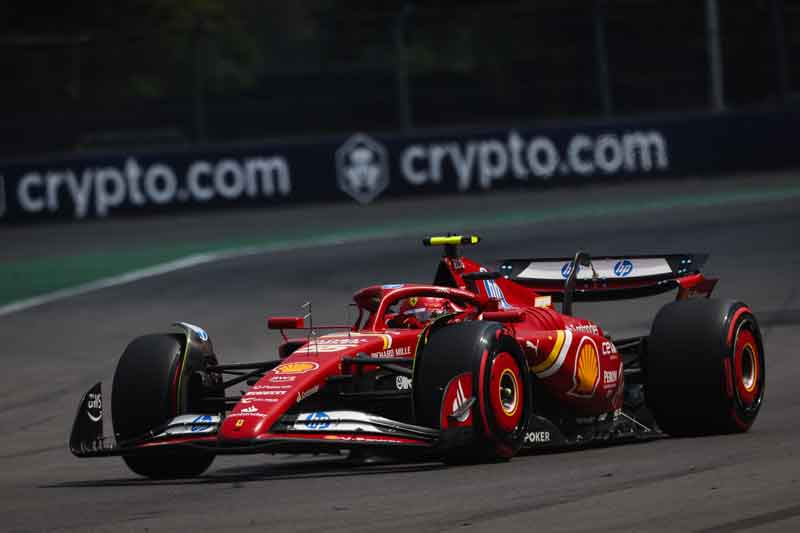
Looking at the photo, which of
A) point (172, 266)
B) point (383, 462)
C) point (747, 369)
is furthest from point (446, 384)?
point (172, 266)

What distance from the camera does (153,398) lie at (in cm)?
941

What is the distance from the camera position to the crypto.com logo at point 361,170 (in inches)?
1124

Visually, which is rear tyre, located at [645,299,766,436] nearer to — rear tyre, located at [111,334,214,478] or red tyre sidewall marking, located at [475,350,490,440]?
red tyre sidewall marking, located at [475,350,490,440]

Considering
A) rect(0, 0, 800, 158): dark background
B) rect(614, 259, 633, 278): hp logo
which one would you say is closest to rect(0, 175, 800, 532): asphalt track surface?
rect(614, 259, 633, 278): hp logo

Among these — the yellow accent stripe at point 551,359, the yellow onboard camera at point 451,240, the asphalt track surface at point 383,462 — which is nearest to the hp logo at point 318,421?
the asphalt track surface at point 383,462

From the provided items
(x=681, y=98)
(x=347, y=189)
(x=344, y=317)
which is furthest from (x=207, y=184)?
(x=344, y=317)

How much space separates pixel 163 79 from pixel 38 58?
7.42ft

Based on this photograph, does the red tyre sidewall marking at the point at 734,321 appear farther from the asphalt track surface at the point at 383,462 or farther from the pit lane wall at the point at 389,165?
the pit lane wall at the point at 389,165

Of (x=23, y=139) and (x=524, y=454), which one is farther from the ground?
(x=23, y=139)

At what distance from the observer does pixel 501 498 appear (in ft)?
25.3

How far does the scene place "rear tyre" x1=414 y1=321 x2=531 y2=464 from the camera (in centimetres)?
882

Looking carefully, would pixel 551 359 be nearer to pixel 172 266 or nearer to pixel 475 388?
pixel 475 388

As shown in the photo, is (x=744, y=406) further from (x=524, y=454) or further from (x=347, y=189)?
(x=347, y=189)

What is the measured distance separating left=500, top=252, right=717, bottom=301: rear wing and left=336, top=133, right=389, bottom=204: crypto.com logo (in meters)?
16.9
